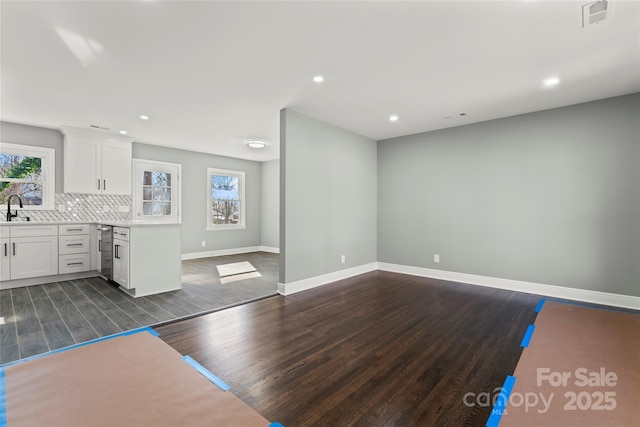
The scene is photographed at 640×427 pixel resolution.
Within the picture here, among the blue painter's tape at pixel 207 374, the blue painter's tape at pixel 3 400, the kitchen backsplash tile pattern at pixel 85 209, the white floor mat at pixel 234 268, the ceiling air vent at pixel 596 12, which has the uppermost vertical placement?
the ceiling air vent at pixel 596 12

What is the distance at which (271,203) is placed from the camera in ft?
27.3

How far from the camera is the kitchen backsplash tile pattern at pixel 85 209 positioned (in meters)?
4.99

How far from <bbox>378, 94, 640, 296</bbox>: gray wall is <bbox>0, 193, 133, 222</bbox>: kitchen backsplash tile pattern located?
5.46 metres

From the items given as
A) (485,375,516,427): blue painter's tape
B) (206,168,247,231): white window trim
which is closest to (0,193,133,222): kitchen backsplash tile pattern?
(206,168,247,231): white window trim

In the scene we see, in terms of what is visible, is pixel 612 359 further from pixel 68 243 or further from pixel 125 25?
pixel 68 243

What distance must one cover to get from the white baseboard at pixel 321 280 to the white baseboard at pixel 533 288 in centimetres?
64

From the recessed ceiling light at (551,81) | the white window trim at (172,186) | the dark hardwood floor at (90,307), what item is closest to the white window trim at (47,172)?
the white window trim at (172,186)

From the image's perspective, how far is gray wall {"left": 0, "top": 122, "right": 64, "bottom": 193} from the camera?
470 centimetres

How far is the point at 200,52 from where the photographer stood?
8.77ft

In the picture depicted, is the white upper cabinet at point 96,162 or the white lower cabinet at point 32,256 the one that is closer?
the white lower cabinet at point 32,256

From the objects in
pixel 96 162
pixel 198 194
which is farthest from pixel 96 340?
pixel 198 194

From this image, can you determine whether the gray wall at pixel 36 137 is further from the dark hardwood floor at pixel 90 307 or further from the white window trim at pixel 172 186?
the dark hardwood floor at pixel 90 307

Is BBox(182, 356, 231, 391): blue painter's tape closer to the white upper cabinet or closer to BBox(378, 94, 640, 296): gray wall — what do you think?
BBox(378, 94, 640, 296): gray wall

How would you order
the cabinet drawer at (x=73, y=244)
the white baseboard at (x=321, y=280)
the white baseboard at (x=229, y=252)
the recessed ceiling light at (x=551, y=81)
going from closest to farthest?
the recessed ceiling light at (x=551, y=81) < the white baseboard at (x=321, y=280) < the cabinet drawer at (x=73, y=244) < the white baseboard at (x=229, y=252)
